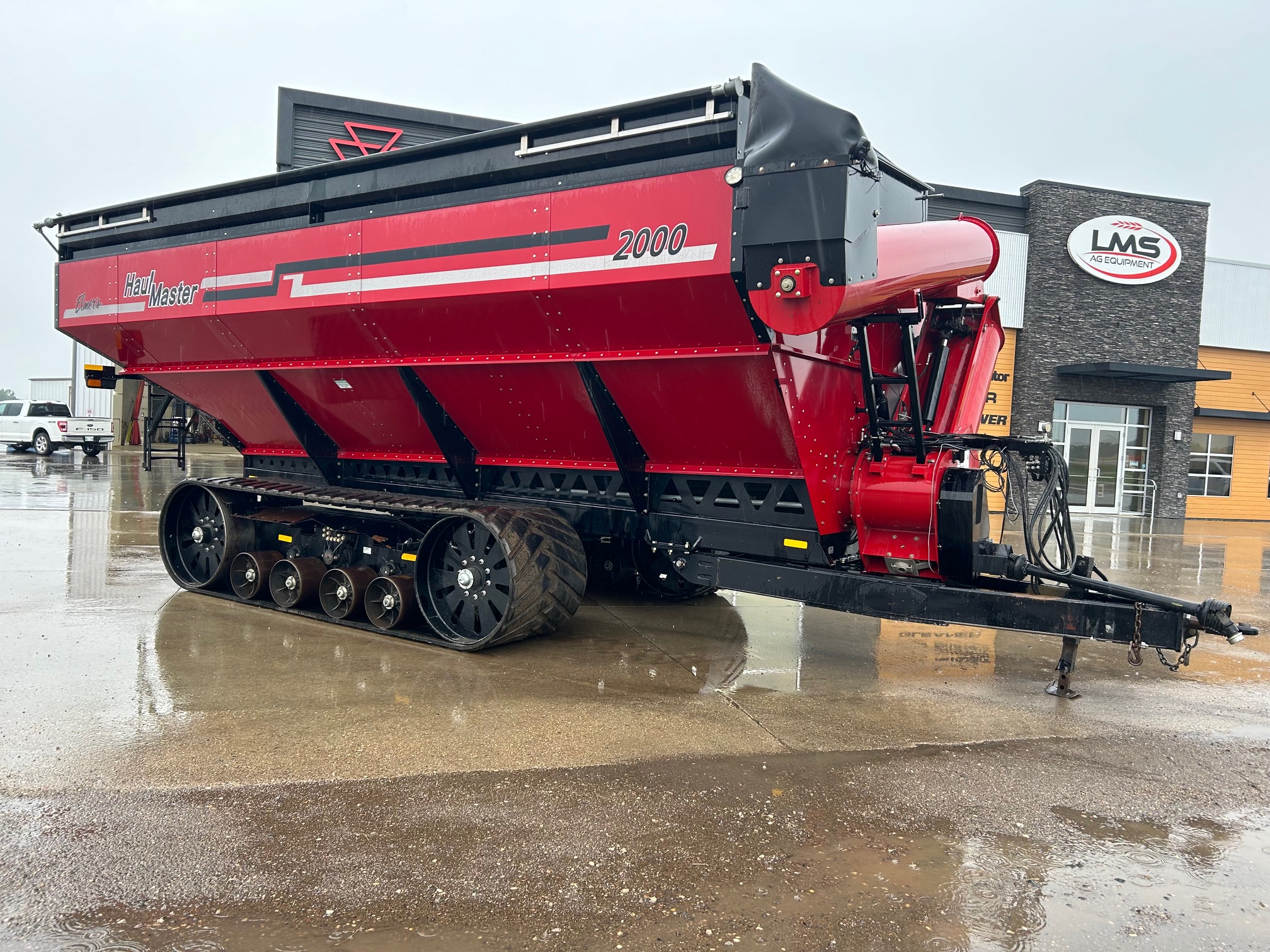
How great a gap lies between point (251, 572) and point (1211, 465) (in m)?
24.0

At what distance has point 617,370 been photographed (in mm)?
5695

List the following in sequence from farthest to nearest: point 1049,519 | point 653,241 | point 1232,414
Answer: point 1232,414 < point 1049,519 < point 653,241

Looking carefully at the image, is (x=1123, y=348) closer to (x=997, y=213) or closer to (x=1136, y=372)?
(x=1136, y=372)

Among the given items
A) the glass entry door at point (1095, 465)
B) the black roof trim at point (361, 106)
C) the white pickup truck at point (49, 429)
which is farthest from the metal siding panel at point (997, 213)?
the white pickup truck at point (49, 429)

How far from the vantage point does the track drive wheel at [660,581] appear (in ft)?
25.5

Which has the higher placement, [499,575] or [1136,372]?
[1136,372]

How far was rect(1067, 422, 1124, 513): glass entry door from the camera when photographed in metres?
21.7

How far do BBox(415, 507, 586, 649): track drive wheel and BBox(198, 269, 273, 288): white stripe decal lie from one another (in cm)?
230

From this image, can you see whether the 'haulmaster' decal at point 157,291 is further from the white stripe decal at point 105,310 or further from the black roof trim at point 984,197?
the black roof trim at point 984,197

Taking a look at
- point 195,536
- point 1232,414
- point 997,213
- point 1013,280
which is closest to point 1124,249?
point 1013,280

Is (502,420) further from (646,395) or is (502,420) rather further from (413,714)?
(413,714)

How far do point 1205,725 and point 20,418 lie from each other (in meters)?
35.6

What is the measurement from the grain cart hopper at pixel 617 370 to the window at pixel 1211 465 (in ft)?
67.4

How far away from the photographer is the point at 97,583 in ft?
27.0
